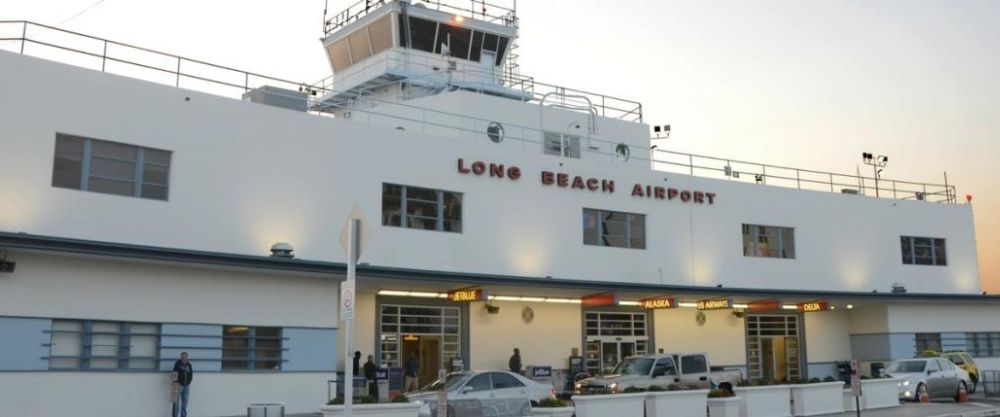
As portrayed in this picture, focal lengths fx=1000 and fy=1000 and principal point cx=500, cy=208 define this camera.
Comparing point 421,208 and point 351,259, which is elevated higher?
point 421,208

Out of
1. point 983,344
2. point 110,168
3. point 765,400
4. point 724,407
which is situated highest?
point 110,168

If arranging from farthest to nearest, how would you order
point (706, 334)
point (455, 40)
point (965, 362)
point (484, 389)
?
point (455, 40) < point (965, 362) < point (706, 334) < point (484, 389)

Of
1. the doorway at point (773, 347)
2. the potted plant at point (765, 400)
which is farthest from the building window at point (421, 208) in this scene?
the doorway at point (773, 347)

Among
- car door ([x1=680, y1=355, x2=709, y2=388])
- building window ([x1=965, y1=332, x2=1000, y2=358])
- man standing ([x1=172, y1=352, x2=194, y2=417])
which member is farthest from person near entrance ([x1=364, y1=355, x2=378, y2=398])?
building window ([x1=965, y1=332, x2=1000, y2=358])

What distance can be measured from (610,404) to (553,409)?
183 cm

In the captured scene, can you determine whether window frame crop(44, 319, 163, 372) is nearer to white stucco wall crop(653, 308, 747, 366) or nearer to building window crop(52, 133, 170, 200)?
building window crop(52, 133, 170, 200)

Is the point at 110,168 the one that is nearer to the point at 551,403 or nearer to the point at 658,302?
the point at 551,403

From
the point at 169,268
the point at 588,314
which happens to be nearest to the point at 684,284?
the point at 588,314

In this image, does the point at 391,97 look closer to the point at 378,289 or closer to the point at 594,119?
the point at 594,119

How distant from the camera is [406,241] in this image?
26.8 m

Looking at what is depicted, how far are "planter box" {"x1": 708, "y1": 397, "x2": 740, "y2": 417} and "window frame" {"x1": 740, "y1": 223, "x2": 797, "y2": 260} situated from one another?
41.5ft

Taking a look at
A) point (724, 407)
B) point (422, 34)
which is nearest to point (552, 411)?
point (724, 407)

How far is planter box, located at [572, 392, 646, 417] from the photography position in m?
20.7

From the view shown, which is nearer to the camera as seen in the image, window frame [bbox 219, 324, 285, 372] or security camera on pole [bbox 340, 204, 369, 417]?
security camera on pole [bbox 340, 204, 369, 417]
